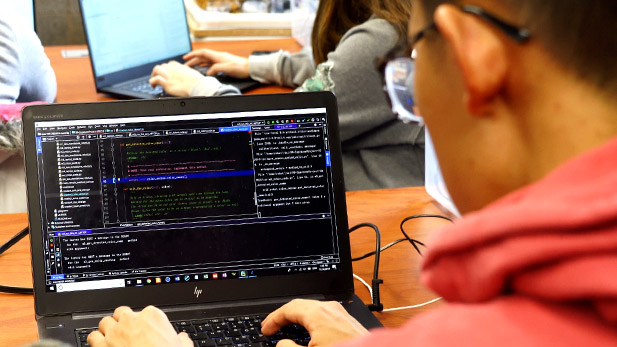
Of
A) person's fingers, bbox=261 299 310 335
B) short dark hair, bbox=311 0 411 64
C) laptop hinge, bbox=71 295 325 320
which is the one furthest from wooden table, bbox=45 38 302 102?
person's fingers, bbox=261 299 310 335

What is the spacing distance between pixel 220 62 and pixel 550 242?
6.11ft

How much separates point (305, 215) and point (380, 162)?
2.41 feet

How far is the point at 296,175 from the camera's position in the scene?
971 mm

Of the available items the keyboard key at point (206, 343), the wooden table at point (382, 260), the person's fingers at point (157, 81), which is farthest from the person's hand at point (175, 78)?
the keyboard key at point (206, 343)

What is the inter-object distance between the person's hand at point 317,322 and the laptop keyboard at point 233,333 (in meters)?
0.02

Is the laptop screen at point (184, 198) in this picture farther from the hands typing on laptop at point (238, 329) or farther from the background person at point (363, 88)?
the background person at point (363, 88)

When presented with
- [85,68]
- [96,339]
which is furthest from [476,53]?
[85,68]

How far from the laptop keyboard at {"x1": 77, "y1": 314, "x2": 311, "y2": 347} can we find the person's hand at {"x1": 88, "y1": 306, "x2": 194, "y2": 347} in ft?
0.14

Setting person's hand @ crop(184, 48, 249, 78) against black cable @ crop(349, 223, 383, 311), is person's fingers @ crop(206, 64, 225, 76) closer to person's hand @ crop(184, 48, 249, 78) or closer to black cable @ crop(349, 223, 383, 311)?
person's hand @ crop(184, 48, 249, 78)

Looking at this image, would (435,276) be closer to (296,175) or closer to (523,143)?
(523,143)

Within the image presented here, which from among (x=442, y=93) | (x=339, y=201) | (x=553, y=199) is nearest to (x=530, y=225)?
(x=553, y=199)

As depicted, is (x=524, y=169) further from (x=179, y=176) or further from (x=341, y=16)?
(x=341, y=16)

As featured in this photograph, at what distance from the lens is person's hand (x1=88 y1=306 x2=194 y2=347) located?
77 centimetres

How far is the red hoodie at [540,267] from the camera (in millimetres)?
361
